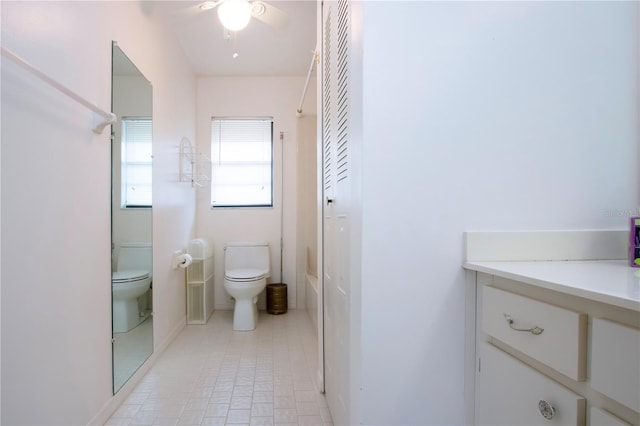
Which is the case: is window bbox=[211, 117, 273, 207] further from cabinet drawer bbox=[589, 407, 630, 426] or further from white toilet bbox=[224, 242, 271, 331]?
cabinet drawer bbox=[589, 407, 630, 426]

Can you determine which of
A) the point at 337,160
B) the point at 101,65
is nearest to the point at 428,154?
the point at 337,160

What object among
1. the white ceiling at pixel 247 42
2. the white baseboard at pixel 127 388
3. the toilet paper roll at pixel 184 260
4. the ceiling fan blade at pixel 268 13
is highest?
the white ceiling at pixel 247 42

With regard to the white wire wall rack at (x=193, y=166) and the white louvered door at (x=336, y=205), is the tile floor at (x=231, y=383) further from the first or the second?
the white wire wall rack at (x=193, y=166)

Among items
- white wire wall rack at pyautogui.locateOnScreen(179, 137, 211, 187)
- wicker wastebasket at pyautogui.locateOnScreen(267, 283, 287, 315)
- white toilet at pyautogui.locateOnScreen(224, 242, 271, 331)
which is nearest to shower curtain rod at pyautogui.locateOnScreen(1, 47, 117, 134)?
white wire wall rack at pyautogui.locateOnScreen(179, 137, 211, 187)

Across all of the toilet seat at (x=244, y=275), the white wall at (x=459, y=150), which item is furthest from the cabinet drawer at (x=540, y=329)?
the toilet seat at (x=244, y=275)

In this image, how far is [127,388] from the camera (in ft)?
5.56

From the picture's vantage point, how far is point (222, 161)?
345cm

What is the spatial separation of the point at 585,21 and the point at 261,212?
296 centimetres

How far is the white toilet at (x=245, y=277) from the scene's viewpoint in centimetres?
274

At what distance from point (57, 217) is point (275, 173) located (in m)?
2.35

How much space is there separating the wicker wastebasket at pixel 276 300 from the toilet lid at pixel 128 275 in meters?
1.47

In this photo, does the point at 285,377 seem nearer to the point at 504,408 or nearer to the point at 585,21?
the point at 504,408

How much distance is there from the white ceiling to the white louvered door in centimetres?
104

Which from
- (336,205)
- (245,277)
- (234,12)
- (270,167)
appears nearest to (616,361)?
(336,205)
